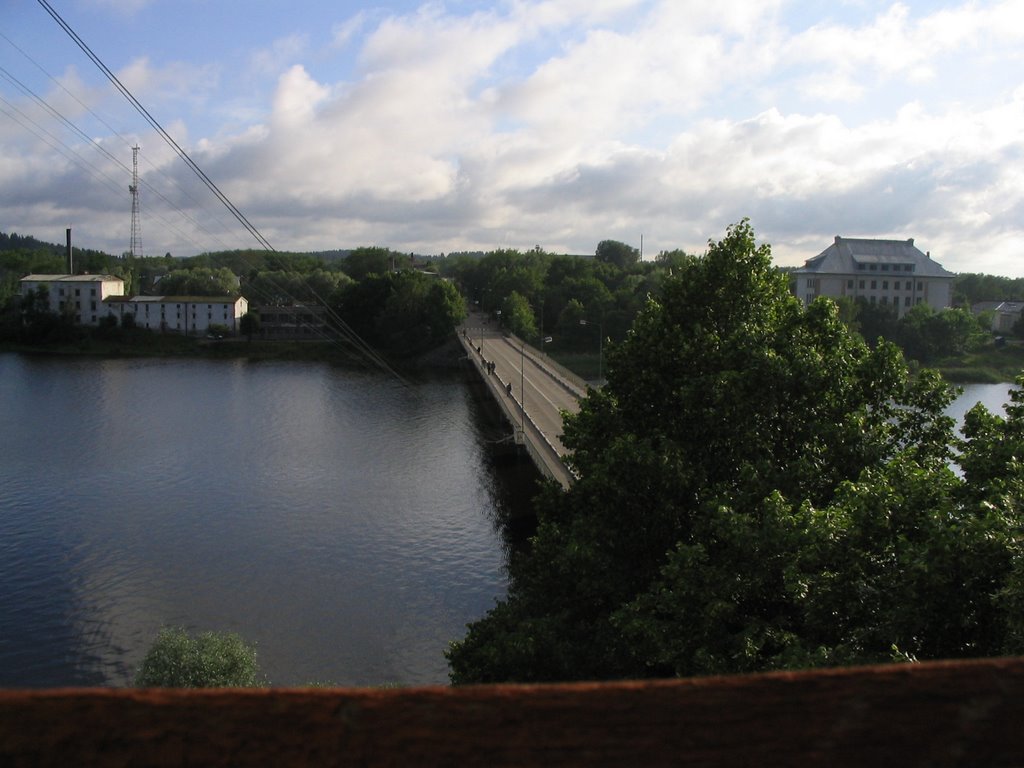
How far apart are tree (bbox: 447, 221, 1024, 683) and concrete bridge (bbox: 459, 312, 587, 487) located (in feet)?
8.34

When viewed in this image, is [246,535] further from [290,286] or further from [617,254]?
[617,254]

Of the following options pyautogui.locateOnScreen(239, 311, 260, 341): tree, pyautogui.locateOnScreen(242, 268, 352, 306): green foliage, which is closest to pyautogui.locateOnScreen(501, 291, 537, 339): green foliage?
pyautogui.locateOnScreen(242, 268, 352, 306): green foliage

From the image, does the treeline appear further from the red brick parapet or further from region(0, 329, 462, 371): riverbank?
the red brick parapet

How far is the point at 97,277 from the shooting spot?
78500 millimetres

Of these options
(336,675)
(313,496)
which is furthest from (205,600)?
(313,496)

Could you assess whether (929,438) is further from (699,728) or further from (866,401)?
(699,728)

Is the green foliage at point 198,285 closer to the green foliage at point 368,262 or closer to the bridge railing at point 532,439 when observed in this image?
the green foliage at point 368,262

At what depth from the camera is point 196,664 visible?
44.1 feet

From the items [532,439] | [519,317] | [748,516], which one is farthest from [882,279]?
[748,516]

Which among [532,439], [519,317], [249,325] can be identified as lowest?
[532,439]

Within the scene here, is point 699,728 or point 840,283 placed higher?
point 840,283

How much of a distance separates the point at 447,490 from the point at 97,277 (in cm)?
6255

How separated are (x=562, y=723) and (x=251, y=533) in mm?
24069

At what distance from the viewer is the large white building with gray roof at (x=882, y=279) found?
72.5 m
